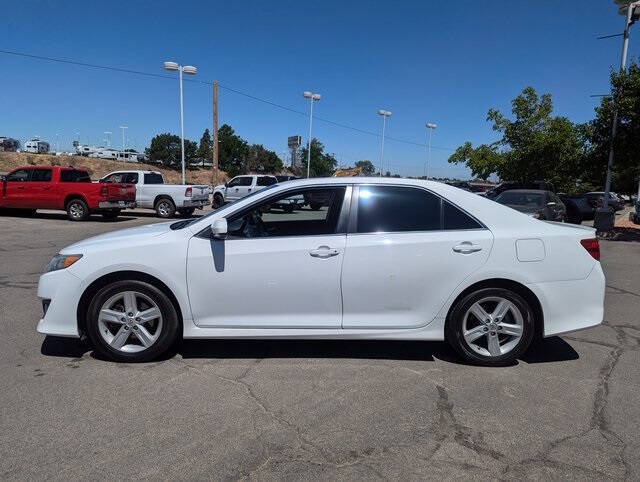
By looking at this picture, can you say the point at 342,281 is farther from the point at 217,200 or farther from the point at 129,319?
the point at 217,200

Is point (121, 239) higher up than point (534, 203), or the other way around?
point (534, 203)

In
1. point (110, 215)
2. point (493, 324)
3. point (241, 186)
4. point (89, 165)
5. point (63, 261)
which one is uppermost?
point (89, 165)

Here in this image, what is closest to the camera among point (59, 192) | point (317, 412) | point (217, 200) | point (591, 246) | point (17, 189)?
point (317, 412)

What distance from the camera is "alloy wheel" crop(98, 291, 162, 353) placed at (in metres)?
4.12

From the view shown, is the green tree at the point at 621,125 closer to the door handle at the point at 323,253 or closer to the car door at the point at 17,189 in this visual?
the door handle at the point at 323,253

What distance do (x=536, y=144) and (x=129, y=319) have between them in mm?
24614

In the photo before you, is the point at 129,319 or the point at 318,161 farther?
the point at 318,161

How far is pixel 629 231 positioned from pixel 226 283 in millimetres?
17513

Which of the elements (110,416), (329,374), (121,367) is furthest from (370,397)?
(121,367)

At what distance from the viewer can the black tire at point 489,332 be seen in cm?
414

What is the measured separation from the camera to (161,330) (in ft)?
13.6

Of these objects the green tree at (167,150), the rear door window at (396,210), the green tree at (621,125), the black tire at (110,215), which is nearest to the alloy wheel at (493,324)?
the rear door window at (396,210)

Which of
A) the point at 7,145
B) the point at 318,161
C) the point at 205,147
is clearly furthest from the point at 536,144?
the point at 7,145

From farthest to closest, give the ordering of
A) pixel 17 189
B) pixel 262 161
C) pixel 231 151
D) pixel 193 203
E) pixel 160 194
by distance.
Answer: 1. pixel 262 161
2. pixel 231 151
3. pixel 193 203
4. pixel 160 194
5. pixel 17 189
